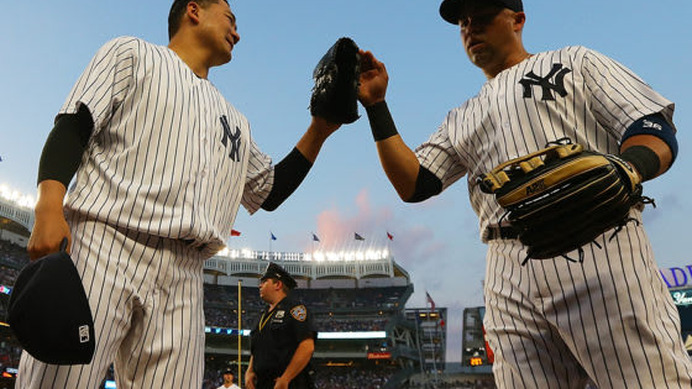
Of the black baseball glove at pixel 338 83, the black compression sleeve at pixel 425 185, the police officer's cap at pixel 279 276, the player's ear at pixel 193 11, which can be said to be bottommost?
the black compression sleeve at pixel 425 185

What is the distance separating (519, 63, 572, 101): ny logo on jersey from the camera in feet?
5.94

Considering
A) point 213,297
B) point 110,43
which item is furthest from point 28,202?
point 110,43

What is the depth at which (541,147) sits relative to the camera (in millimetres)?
1774

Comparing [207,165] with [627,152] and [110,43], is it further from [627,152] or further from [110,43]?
[627,152]

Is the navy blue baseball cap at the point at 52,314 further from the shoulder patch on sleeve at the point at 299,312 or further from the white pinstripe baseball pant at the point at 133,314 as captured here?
the shoulder patch on sleeve at the point at 299,312

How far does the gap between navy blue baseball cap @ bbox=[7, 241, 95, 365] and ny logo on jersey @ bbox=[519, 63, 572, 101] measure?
5.63ft

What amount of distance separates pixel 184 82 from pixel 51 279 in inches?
40.3

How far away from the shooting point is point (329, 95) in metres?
2.44

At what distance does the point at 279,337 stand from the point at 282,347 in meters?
0.10

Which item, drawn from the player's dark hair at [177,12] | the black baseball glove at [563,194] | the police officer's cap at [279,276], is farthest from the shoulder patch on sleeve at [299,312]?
the black baseball glove at [563,194]

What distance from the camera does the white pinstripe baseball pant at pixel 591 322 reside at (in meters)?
1.41

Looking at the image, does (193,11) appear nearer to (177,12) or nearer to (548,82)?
(177,12)

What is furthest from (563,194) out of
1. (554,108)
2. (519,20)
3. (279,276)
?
(279,276)

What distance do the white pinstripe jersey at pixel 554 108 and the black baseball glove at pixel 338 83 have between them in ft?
2.07
